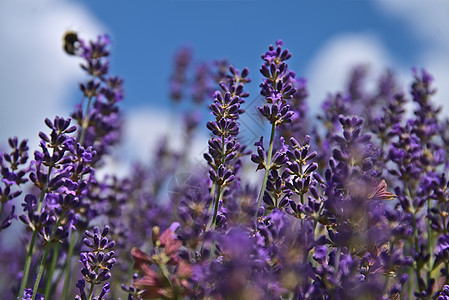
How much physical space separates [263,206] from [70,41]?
2.39 m

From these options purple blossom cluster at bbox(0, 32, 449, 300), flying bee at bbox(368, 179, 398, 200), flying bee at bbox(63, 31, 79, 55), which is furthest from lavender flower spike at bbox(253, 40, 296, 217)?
flying bee at bbox(63, 31, 79, 55)

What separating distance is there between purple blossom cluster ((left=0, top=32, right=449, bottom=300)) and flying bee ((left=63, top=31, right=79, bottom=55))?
36 centimetres

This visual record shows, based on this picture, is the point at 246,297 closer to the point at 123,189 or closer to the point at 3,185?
the point at 3,185

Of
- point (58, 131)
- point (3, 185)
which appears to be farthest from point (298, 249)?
point (3, 185)

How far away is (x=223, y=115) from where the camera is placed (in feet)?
5.70

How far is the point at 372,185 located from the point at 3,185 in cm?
143

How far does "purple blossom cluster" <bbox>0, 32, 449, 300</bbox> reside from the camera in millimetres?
1266

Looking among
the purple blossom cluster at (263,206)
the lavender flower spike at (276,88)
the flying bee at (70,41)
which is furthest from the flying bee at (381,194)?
the flying bee at (70,41)

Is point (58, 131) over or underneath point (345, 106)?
underneath

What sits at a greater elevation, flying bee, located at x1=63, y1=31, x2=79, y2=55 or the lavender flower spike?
flying bee, located at x1=63, y1=31, x2=79, y2=55

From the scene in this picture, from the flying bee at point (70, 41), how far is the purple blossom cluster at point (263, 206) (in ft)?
1.19

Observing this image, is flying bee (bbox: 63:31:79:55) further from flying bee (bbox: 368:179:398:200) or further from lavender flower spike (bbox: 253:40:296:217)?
flying bee (bbox: 368:179:398:200)

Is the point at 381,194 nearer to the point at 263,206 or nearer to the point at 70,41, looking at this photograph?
the point at 263,206

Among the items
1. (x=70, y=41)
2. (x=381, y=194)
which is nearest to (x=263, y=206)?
(x=381, y=194)
